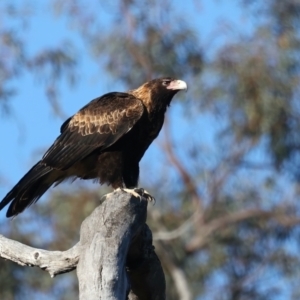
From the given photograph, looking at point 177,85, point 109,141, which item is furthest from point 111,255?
point 177,85

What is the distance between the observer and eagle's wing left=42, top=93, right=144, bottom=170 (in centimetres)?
680

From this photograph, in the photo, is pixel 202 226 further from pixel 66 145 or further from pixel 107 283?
pixel 107 283

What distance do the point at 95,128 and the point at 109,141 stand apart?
19 cm

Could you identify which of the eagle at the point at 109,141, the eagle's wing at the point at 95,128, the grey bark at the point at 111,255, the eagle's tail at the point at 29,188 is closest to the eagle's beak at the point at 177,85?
the eagle at the point at 109,141

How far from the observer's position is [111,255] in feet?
14.1

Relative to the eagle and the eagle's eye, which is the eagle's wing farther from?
the eagle's eye

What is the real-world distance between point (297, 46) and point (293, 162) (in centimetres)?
167

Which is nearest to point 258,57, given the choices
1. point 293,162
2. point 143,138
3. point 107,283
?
point 293,162

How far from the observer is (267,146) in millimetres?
15070

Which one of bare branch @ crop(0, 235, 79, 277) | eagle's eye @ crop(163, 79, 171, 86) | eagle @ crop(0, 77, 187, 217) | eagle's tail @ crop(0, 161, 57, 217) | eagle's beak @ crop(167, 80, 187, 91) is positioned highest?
eagle's eye @ crop(163, 79, 171, 86)

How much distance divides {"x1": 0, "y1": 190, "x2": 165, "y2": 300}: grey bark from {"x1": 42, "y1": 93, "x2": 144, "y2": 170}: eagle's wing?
1797mm

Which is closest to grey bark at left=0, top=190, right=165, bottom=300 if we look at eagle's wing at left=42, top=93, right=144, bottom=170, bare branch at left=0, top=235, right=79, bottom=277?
bare branch at left=0, top=235, right=79, bottom=277

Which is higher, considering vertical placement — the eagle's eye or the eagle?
the eagle's eye

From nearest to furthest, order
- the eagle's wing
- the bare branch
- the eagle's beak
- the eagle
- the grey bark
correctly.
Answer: the grey bark → the bare branch → the eagle → the eagle's wing → the eagle's beak
